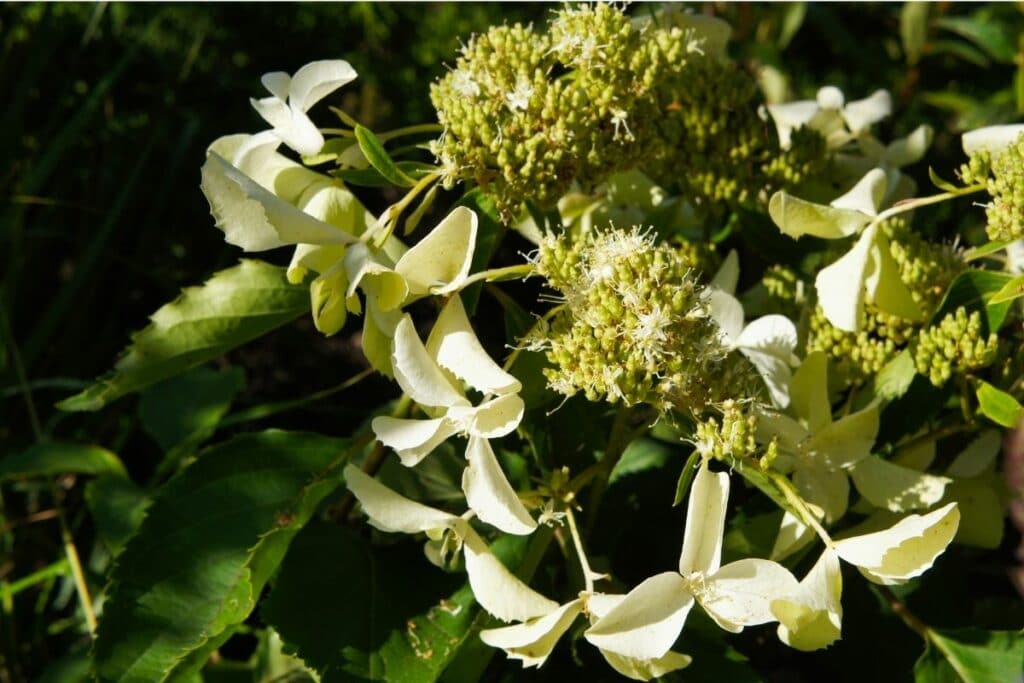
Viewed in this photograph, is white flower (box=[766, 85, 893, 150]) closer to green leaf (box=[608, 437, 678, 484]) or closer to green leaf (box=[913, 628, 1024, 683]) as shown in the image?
green leaf (box=[608, 437, 678, 484])

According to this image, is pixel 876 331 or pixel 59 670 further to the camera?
pixel 59 670

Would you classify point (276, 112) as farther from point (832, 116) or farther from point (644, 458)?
point (832, 116)

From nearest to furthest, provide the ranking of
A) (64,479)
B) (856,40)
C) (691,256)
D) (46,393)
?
(691,256) < (64,479) < (46,393) < (856,40)

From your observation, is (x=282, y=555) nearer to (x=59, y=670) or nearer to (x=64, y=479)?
(x=59, y=670)

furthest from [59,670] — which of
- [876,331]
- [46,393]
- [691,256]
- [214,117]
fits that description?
[214,117]

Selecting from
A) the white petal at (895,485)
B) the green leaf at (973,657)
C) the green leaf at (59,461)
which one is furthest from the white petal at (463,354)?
the green leaf at (59,461)

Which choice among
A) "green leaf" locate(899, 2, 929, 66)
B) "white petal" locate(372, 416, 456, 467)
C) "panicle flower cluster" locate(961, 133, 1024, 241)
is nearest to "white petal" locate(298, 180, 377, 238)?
"white petal" locate(372, 416, 456, 467)
